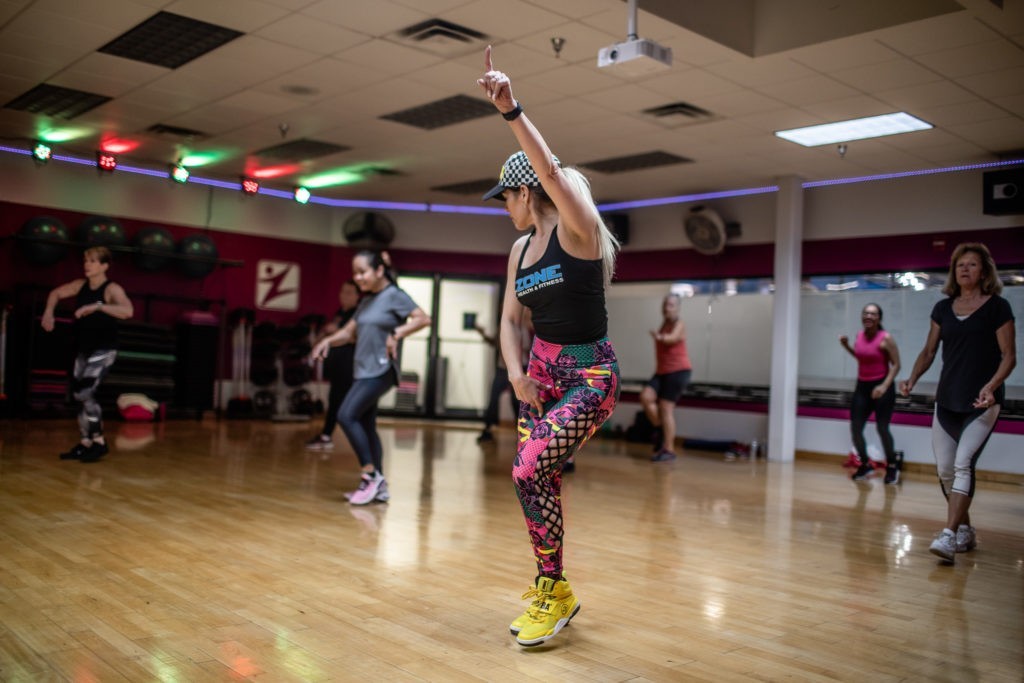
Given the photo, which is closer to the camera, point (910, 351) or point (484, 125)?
point (484, 125)

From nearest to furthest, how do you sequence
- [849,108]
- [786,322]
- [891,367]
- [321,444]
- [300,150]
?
[849,108]
[891,367]
[321,444]
[300,150]
[786,322]

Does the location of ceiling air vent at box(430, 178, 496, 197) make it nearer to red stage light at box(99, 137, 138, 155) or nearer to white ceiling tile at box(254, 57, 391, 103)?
white ceiling tile at box(254, 57, 391, 103)

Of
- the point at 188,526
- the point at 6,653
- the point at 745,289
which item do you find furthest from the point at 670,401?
the point at 6,653

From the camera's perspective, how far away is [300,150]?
9.73m

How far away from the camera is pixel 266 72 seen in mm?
7035

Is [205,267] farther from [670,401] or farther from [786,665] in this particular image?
[786,665]

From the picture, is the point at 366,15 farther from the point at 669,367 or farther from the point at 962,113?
the point at 962,113

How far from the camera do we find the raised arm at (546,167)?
7.64 feet

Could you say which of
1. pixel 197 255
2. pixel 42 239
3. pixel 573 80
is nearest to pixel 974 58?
pixel 573 80

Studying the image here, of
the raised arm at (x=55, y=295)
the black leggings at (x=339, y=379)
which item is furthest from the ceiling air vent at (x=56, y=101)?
the black leggings at (x=339, y=379)

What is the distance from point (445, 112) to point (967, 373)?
5153 mm

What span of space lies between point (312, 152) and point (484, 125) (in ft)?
8.04

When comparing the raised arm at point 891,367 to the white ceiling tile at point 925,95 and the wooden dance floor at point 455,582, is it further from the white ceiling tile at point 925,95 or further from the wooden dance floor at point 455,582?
the white ceiling tile at point 925,95

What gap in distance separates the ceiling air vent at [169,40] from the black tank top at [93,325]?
5.97 feet
